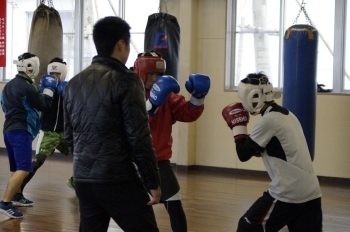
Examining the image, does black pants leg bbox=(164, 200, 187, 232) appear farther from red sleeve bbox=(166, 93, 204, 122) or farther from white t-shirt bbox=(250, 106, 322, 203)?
white t-shirt bbox=(250, 106, 322, 203)

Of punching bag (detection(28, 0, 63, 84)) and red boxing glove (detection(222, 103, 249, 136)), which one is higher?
punching bag (detection(28, 0, 63, 84))

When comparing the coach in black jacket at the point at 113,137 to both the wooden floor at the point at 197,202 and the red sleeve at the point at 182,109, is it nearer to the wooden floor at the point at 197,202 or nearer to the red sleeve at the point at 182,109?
the red sleeve at the point at 182,109

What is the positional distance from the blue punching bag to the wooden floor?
87cm

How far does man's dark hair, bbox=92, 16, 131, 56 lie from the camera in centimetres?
242

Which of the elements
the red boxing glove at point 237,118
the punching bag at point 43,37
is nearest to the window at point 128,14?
the punching bag at point 43,37

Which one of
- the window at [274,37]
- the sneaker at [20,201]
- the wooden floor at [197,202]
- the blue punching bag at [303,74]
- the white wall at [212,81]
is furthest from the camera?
the white wall at [212,81]

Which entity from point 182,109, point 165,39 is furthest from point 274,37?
point 182,109

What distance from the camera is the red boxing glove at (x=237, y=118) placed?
3.12 metres

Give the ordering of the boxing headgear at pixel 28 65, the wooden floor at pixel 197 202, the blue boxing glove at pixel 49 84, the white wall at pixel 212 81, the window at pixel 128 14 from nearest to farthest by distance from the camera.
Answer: the wooden floor at pixel 197 202, the boxing headgear at pixel 28 65, the blue boxing glove at pixel 49 84, the white wall at pixel 212 81, the window at pixel 128 14

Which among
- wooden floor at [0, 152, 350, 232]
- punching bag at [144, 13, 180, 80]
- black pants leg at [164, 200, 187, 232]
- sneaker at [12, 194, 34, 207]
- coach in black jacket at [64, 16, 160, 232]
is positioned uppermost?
punching bag at [144, 13, 180, 80]

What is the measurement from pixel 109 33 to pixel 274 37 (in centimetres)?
506

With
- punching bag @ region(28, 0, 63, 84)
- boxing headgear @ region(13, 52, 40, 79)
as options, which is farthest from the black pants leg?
punching bag @ region(28, 0, 63, 84)

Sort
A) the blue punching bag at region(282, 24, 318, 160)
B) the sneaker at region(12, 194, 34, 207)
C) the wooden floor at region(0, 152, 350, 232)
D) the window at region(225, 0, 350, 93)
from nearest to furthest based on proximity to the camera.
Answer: the wooden floor at region(0, 152, 350, 232) < the sneaker at region(12, 194, 34, 207) < the blue punching bag at region(282, 24, 318, 160) < the window at region(225, 0, 350, 93)

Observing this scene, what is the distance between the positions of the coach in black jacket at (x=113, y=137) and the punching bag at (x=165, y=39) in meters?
3.08
